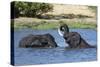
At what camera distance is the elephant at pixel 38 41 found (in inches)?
68.7

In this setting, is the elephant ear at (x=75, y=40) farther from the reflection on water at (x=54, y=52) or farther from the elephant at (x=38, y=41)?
the elephant at (x=38, y=41)

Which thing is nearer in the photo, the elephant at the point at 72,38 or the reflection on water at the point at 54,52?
the reflection on water at the point at 54,52

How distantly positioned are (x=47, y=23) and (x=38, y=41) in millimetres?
190

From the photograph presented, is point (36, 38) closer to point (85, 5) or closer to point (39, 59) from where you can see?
point (39, 59)

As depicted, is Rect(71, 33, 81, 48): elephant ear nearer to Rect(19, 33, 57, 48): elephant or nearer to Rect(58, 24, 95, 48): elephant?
Rect(58, 24, 95, 48): elephant

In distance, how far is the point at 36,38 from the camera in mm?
1777

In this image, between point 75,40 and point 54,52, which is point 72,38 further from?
point 54,52

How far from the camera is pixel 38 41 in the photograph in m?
1.78

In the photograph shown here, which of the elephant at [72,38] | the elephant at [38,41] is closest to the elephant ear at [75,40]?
the elephant at [72,38]

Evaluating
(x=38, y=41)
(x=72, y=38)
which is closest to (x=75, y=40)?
(x=72, y=38)

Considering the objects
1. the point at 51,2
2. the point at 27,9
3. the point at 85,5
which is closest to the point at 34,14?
the point at 27,9

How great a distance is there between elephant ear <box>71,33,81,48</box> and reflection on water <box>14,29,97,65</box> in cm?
4

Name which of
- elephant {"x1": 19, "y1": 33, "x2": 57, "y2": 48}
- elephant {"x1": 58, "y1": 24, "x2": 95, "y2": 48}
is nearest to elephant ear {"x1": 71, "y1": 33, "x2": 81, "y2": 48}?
elephant {"x1": 58, "y1": 24, "x2": 95, "y2": 48}
